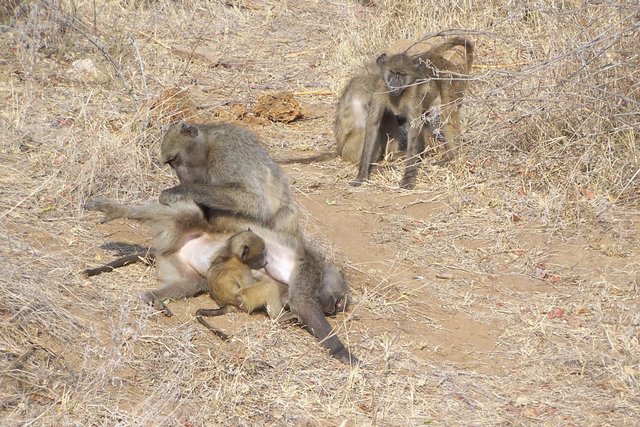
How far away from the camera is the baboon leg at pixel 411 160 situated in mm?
7012

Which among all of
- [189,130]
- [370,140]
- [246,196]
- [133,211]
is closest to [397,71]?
[370,140]

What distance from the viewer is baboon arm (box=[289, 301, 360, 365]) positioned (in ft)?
14.1

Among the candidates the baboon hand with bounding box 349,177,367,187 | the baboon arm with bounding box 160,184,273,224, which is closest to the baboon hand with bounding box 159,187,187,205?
the baboon arm with bounding box 160,184,273,224

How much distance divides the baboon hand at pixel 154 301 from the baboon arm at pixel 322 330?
24.0 inches

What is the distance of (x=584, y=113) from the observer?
650 cm

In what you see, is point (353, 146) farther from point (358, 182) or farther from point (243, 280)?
point (243, 280)

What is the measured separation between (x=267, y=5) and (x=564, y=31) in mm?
5169

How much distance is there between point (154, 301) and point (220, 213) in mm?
591

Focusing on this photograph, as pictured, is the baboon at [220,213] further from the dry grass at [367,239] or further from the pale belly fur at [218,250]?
the dry grass at [367,239]

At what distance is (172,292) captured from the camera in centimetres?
466

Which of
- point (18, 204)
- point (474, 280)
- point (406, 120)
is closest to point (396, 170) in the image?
point (406, 120)

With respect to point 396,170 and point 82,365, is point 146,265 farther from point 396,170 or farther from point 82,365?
point 396,170

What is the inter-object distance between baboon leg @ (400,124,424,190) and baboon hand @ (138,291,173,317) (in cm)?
289

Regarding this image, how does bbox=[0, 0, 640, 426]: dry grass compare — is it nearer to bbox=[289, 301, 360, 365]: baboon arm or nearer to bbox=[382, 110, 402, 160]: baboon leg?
bbox=[289, 301, 360, 365]: baboon arm
